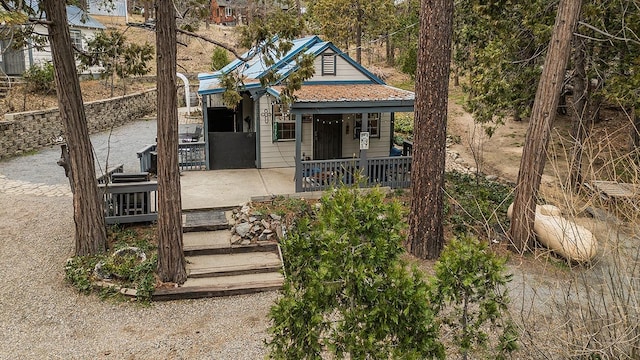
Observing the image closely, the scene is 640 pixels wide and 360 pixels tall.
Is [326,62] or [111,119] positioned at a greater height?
[326,62]

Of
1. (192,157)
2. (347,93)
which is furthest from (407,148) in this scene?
(192,157)

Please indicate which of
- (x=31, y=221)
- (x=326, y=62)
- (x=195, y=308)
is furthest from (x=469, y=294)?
(x=326, y=62)

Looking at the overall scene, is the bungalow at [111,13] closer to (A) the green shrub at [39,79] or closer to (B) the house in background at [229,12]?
(B) the house in background at [229,12]

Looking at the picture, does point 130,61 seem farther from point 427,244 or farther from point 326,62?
point 427,244

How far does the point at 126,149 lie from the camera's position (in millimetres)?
18047

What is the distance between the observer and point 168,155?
7.25 meters

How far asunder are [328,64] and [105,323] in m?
9.50

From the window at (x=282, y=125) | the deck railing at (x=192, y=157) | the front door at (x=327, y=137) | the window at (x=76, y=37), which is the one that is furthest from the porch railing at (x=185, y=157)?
the window at (x=76, y=37)

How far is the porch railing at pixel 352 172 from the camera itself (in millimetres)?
11680

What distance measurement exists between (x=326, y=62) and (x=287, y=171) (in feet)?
11.1

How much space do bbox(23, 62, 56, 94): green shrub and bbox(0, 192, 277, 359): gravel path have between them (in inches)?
581

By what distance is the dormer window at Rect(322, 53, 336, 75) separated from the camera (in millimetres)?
13703

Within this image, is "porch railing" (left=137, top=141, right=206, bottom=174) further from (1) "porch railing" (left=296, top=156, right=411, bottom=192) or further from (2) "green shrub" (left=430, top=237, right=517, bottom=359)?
(2) "green shrub" (left=430, top=237, right=517, bottom=359)

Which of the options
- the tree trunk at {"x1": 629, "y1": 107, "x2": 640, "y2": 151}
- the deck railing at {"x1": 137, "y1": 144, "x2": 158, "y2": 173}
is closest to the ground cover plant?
the deck railing at {"x1": 137, "y1": 144, "x2": 158, "y2": 173}
